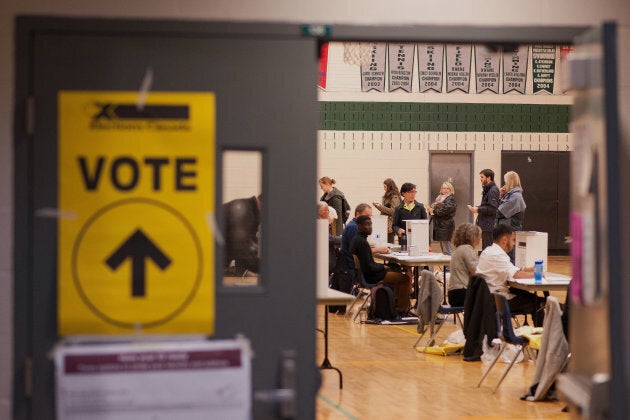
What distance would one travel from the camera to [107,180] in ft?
10.7

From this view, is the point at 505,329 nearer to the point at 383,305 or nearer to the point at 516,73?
the point at 383,305

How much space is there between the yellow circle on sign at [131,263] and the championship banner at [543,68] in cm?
1459

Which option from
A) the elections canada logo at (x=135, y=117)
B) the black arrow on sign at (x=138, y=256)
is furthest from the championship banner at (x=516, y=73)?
the black arrow on sign at (x=138, y=256)

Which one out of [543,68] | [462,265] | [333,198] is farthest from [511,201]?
[543,68]

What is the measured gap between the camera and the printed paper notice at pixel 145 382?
3203mm

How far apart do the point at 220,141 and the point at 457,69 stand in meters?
13.7

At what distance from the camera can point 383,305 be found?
10.7 meters

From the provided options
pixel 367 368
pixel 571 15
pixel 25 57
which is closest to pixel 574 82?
pixel 571 15

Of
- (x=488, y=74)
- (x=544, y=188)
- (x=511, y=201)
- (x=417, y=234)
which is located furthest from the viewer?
(x=544, y=188)

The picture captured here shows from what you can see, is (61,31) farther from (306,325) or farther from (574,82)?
(574,82)

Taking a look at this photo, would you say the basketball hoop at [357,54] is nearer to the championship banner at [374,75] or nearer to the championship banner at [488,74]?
the championship banner at [374,75]

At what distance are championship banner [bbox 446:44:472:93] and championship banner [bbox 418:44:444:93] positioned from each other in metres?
0.13

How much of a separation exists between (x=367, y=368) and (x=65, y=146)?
16.7 feet

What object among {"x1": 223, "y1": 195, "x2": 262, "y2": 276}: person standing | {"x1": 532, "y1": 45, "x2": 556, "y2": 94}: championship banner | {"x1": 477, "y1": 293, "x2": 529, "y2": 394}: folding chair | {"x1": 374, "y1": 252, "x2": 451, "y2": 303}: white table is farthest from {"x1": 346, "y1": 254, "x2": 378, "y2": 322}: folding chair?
{"x1": 532, "y1": 45, "x2": 556, "y2": 94}: championship banner
